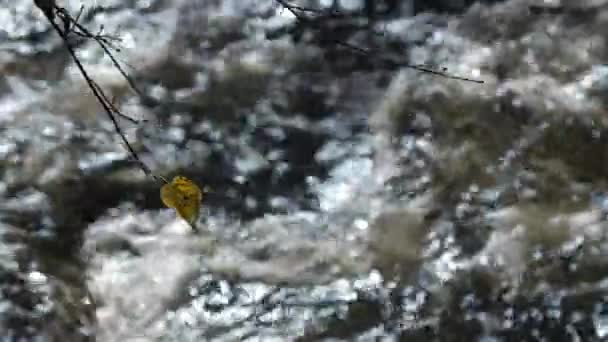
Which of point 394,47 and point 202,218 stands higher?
point 394,47

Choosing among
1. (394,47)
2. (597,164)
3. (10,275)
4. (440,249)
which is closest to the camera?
(10,275)

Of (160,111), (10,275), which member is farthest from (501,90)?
(10,275)

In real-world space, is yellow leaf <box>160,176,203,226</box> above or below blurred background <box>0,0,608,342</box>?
below

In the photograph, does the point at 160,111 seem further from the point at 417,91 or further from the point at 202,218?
the point at 417,91

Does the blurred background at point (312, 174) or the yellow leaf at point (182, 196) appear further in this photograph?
the blurred background at point (312, 174)

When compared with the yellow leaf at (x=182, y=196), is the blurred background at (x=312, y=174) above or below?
above

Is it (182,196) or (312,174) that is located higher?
(312,174)

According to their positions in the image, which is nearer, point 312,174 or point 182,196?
point 182,196

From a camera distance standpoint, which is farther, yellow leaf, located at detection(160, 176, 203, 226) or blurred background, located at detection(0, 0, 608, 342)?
blurred background, located at detection(0, 0, 608, 342)
